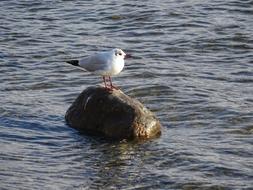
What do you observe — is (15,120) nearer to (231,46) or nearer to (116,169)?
(116,169)

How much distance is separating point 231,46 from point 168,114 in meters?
4.15

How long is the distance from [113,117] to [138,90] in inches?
84.3

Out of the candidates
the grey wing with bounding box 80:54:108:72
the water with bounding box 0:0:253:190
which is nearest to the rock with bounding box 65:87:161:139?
the water with bounding box 0:0:253:190

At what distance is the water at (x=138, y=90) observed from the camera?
877cm

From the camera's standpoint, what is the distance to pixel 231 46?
14672 millimetres

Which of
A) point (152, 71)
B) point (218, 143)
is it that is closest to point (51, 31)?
point (152, 71)

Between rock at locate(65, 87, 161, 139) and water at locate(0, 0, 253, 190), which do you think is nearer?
water at locate(0, 0, 253, 190)

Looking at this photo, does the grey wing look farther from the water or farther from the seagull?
the water

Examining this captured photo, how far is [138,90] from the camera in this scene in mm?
12102

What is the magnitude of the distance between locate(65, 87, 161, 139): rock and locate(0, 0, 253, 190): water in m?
0.18

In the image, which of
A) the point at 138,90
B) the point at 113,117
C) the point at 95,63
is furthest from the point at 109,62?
the point at 138,90

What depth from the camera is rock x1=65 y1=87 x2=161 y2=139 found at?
391 inches

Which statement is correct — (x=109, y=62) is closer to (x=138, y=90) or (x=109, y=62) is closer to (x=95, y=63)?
(x=95, y=63)

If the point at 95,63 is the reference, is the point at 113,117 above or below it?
below
